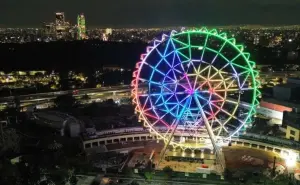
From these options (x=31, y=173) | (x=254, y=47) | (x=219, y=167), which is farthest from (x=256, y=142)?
(x=254, y=47)

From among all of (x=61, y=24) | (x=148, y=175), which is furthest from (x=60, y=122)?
(x=61, y=24)

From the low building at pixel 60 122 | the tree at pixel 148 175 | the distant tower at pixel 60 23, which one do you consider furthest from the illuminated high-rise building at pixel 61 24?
the tree at pixel 148 175

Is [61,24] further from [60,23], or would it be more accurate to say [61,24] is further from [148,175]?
[148,175]

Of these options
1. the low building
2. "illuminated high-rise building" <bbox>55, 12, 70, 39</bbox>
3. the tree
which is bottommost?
the tree

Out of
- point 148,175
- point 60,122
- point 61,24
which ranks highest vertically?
point 61,24

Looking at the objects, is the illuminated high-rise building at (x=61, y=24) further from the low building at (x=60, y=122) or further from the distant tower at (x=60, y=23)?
the low building at (x=60, y=122)

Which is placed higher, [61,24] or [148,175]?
[61,24]

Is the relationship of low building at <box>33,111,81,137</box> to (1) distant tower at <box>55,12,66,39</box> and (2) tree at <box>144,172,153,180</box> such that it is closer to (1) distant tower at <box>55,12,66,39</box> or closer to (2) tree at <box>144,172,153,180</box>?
(2) tree at <box>144,172,153,180</box>

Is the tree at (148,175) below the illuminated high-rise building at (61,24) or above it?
below

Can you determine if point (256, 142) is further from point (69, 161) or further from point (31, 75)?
point (31, 75)

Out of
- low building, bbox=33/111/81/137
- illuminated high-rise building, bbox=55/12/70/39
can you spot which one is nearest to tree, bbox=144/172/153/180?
low building, bbox=33/111/81/137

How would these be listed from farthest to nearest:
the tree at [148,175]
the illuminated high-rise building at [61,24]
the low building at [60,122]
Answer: the illuminated high-rise building at [61,24]
the low building at [60,122]
the tree at [148,175]
